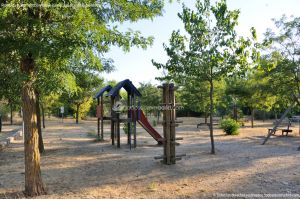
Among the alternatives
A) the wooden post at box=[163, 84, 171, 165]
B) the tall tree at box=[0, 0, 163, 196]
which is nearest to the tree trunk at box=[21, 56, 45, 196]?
the tall tree at box=[0, 0, 163, 196]

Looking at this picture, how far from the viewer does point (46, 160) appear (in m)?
9.88

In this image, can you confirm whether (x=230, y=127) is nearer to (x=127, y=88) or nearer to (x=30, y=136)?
(x=127, y=88)

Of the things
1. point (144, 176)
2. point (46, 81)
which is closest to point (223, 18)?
point (144, 176)

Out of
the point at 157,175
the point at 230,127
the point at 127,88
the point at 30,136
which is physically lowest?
the point at 157,175

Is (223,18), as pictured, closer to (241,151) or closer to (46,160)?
(241,151)

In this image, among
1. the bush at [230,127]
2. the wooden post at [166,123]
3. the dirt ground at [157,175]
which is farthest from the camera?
the bush at [230,127]

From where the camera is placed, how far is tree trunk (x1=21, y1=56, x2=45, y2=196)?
5.79m

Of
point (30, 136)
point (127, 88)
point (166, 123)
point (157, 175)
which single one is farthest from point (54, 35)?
point (127, 88)

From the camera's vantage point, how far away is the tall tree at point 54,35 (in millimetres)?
5141

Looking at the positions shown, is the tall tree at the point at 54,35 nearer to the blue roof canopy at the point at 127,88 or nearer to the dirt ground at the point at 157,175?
the dirt ground at the point at 157,175

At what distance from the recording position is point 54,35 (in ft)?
17.8

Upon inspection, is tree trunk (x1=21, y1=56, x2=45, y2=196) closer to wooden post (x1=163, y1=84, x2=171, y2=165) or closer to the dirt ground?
the dirt ground

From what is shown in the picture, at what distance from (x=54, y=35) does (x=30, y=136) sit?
76.2 inches

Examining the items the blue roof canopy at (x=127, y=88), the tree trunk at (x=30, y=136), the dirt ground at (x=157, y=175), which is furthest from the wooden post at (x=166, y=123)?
the blue roof canopy at (x=127, y=88)
